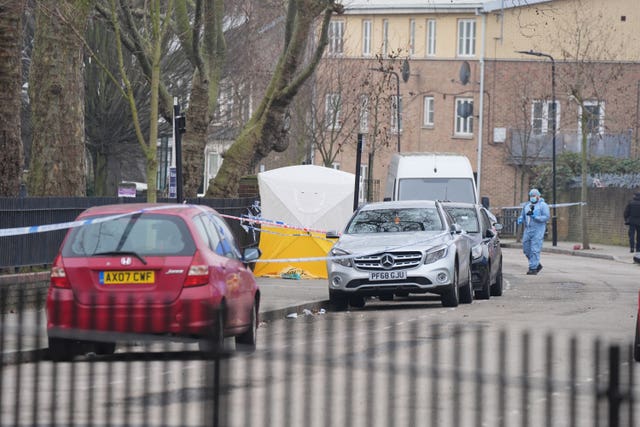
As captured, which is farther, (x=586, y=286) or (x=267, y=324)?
(x=586, y=286)

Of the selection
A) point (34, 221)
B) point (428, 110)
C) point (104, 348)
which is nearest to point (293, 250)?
point (34, 221)

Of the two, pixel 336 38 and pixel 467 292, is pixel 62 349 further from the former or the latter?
pixel 336 38

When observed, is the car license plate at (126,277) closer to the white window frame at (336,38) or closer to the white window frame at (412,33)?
the white window frame at (336,38)

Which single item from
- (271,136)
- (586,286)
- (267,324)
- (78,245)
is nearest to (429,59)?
(271,136)

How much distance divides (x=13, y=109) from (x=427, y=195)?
1215cm

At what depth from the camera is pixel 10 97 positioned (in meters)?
20.3

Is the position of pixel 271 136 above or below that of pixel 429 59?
below

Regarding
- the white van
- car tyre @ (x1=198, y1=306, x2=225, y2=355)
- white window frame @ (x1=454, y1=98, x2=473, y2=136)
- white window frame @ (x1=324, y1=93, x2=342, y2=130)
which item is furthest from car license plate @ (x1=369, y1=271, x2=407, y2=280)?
white window frame @ (x1=454, y1=98, x2=473, y2=136)

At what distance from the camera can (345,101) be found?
56.0 metres

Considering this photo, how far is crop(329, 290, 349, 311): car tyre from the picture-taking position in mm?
19938

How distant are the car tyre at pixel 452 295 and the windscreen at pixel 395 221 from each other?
1.05m

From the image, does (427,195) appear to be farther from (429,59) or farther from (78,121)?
(429,59)

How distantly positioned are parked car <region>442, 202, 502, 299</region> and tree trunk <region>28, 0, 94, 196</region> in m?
6.61

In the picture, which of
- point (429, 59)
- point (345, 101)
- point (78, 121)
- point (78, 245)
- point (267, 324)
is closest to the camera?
point (78, 245)
